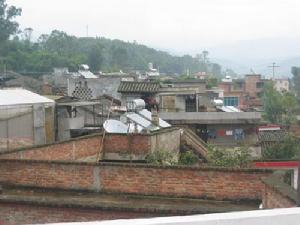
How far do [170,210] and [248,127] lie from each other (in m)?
20.5

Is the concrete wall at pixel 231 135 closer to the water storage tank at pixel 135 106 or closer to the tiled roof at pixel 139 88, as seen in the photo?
the tiled roof at pixel 139 88

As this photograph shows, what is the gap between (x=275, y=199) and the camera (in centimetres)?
630

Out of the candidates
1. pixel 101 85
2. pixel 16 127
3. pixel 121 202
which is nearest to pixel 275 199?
pixel 121 202

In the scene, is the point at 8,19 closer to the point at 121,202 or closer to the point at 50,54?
the point at 50,54

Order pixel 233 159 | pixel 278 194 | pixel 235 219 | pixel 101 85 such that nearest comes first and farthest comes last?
1. pixel 235 219
2. pixel 278 194
3. pixel 233 159
4. pixel 101 85

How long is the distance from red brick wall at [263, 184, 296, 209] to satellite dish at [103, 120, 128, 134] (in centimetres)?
683

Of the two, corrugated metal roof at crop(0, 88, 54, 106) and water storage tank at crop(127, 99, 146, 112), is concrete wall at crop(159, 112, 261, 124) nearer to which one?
water storage tank at crop(127, 99, 146, 112)

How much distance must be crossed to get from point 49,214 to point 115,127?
6040 millimetres

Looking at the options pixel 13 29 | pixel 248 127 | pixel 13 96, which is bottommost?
pixel 248 127

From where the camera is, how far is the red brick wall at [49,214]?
7.32m

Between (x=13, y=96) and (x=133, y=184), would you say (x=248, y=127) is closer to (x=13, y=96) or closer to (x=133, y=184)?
(x=13, y=96)

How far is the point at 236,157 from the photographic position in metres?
11.2

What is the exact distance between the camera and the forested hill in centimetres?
6278

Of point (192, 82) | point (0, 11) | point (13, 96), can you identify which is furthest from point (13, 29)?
point (13, 96)
